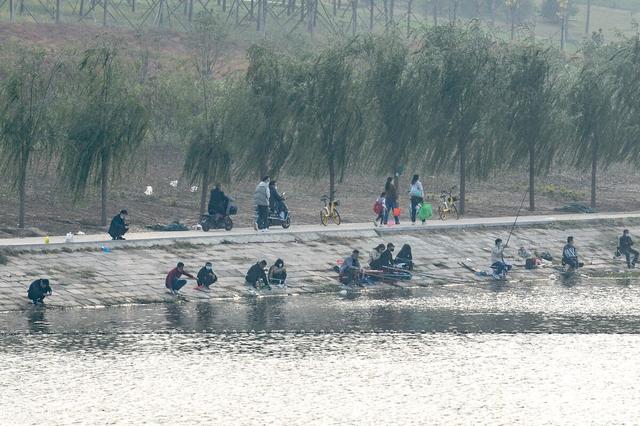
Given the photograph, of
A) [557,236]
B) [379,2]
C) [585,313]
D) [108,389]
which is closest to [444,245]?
[557,236]

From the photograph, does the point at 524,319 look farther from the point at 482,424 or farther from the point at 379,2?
the point at 379,2

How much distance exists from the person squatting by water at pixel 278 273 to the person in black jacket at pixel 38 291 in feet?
24.8

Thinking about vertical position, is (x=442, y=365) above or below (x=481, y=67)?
below

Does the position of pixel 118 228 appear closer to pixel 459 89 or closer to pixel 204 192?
pixel 204 192

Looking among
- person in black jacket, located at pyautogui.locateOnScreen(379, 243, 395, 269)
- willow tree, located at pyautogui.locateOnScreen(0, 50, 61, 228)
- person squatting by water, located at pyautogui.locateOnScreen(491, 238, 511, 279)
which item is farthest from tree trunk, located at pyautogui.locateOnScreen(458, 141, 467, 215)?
willow tree, located at pyautogui.locateOnScreen(0, 50, 61, 228)

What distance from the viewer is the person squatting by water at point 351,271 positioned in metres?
42.6

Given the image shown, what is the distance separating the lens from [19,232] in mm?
46219

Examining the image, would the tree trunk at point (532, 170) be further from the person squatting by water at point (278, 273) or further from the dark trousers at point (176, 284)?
the dark trousers at point (176, 284)

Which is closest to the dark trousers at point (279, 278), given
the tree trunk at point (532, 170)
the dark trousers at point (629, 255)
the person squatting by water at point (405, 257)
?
the person squatting by water at point (405, 257)

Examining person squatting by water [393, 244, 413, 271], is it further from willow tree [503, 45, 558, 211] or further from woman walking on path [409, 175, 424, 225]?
willow tree [503, 45, 558, 211]

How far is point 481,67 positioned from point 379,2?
4370 inches

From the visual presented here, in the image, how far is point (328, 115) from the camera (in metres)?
55.4

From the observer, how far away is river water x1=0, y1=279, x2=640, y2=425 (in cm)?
2636

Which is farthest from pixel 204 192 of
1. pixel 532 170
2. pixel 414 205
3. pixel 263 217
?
pixel 532 170
